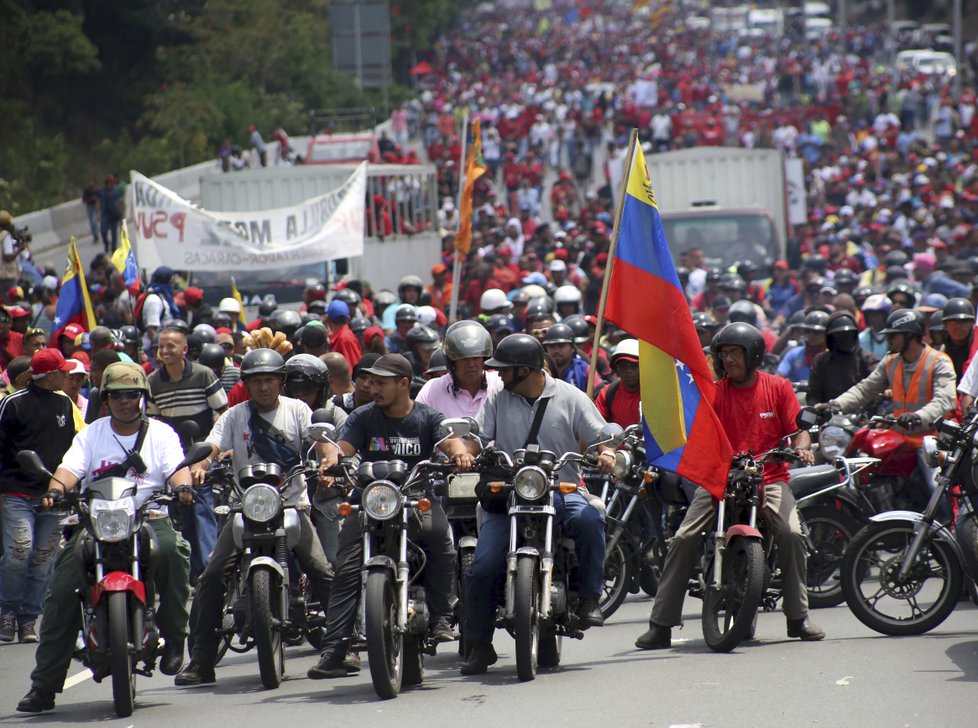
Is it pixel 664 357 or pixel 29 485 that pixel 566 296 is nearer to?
→ pixel 29 485

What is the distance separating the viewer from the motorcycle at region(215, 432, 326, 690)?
27.9 feet

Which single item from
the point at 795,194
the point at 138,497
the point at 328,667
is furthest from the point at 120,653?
the point at 795,194

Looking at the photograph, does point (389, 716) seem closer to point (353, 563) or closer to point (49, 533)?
point (353, 563)

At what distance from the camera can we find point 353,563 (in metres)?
8.62

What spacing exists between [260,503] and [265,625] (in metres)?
0.60

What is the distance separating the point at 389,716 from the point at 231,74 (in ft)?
148

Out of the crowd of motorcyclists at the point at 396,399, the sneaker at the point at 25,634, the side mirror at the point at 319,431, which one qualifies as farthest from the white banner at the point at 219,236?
the side mirror at the point at 319,431

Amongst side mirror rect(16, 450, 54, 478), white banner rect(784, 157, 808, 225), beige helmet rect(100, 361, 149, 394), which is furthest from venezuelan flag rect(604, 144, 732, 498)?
white banner rect(784, 157, 808, 225)

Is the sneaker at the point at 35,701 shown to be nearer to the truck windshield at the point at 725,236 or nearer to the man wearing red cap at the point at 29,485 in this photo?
the man wearing red cap at the point at 29,485

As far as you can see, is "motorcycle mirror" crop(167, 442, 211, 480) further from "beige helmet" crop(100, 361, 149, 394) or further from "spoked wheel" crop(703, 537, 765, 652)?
"spoked wheel" crop(703, 537, 765, 652)

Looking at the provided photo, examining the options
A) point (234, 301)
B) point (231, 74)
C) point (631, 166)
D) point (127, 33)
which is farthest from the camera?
point (231, 74)

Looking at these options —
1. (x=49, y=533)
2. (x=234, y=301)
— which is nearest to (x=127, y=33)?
(x=234, y=301)

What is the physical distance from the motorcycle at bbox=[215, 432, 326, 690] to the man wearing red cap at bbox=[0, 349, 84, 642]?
2.14m

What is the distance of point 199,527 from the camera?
481 inches
